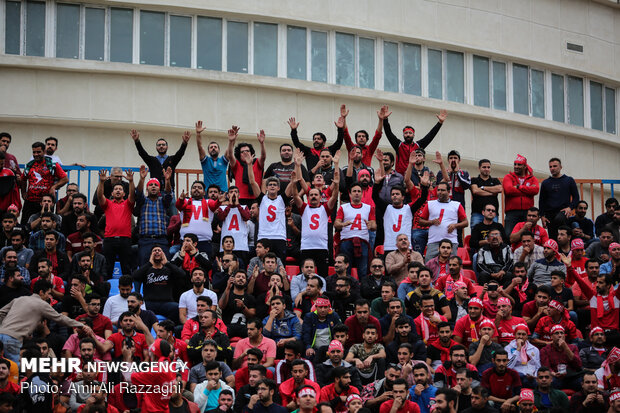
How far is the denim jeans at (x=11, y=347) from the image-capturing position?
16.0 metres

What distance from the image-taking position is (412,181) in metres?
21.9

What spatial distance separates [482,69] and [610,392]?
15.8 metres

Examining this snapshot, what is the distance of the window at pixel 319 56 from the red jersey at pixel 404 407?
1464cm

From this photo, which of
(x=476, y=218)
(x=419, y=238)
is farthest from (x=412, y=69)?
(x=419, y=238)

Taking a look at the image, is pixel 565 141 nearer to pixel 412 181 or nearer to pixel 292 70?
pixel 292 70

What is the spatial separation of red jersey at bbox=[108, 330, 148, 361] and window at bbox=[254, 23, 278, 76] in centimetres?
1292

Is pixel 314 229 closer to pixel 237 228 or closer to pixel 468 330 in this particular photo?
pixel 237 228

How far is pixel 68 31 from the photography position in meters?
26.8

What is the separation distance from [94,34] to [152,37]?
1513 millimetres

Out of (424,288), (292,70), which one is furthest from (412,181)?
(292,70)

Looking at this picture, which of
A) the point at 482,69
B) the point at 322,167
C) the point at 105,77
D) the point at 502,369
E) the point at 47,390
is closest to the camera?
the point at 47,390

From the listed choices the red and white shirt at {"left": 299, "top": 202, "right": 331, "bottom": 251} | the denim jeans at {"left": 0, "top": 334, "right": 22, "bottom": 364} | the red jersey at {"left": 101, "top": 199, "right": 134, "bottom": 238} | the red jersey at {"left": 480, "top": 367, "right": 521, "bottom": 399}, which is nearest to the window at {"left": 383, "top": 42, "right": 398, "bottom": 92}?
the red and white shirt at {"left": 299, "top": 202, "right": 331, "bottom": 251}

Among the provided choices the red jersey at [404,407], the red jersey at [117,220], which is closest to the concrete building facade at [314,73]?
the red jersey at [117,220]

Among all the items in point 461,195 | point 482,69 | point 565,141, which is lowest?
point 461,195
